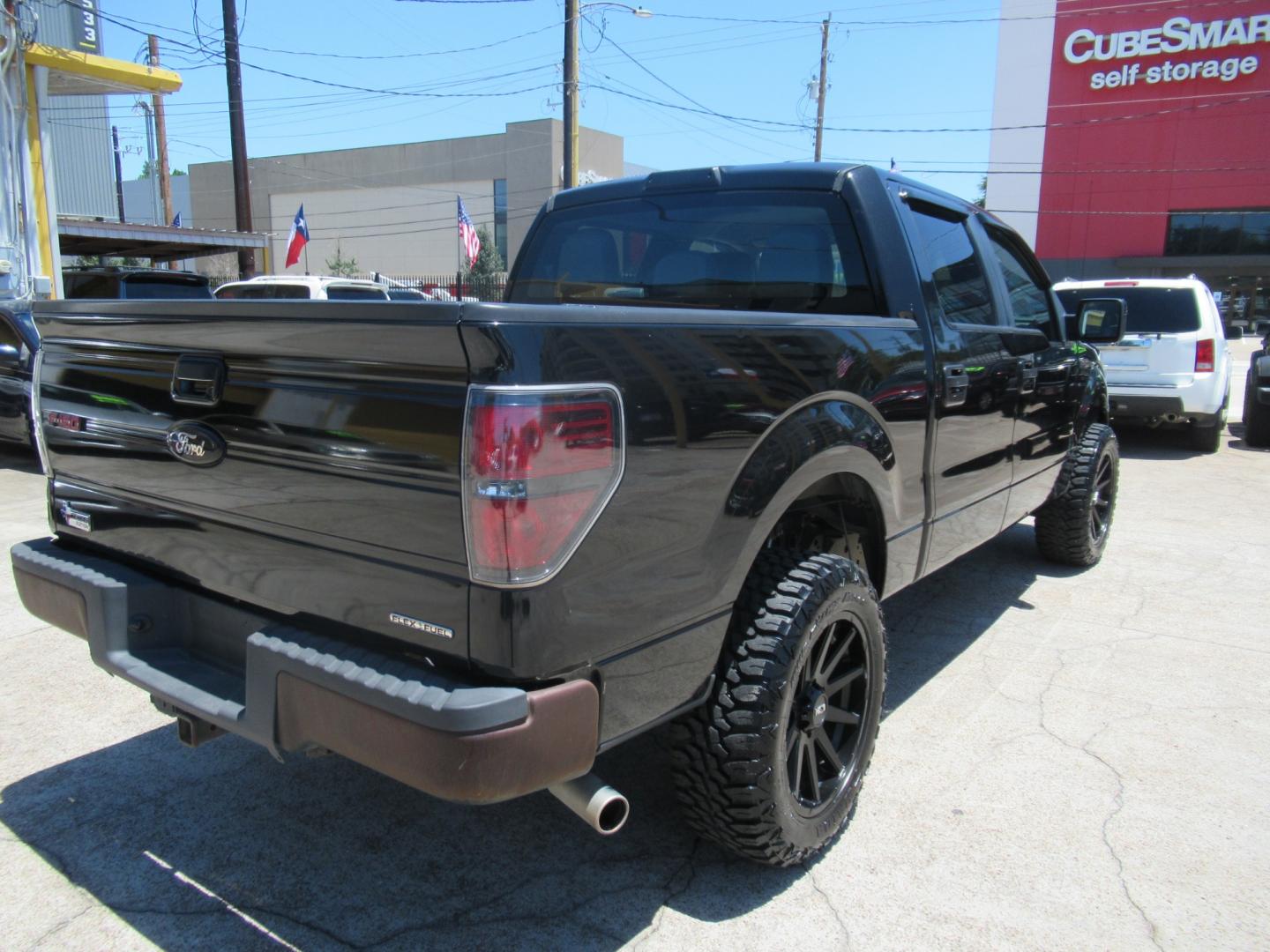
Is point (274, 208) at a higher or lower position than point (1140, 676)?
higher

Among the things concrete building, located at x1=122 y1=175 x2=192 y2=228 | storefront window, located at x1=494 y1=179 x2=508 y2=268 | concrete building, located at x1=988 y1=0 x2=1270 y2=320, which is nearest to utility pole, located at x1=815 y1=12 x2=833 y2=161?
concrete building, located at x1=988 y1=0 x2=1270 y2=320

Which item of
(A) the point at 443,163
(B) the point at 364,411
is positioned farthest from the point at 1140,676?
(A) the point at 443,163

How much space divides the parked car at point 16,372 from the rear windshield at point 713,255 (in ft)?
21.2

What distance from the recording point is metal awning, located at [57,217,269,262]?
17.6 meters

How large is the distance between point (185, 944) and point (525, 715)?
4.05 feet

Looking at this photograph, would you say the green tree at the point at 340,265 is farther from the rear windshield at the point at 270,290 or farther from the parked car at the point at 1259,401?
the parked car at the point at 1259,401

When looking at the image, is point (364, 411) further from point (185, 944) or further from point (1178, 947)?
point (1178, 947)

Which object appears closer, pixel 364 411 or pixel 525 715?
pixel 525 715

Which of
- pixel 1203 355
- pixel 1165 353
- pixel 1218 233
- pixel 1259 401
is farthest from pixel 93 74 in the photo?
pixel 1218 233

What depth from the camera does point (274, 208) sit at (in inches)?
2665

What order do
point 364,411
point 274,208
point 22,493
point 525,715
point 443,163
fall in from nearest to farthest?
point 525,715
point 364,411
point 22,493
point 443,163
point 274,208

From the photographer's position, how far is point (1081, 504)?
5242mm

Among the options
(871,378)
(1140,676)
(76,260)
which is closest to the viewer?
(871,378)

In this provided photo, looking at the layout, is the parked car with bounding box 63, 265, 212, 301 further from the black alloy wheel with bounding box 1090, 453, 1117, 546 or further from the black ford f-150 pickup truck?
the black alloy wheel with bounding box 1090, 453, 1117, 546
